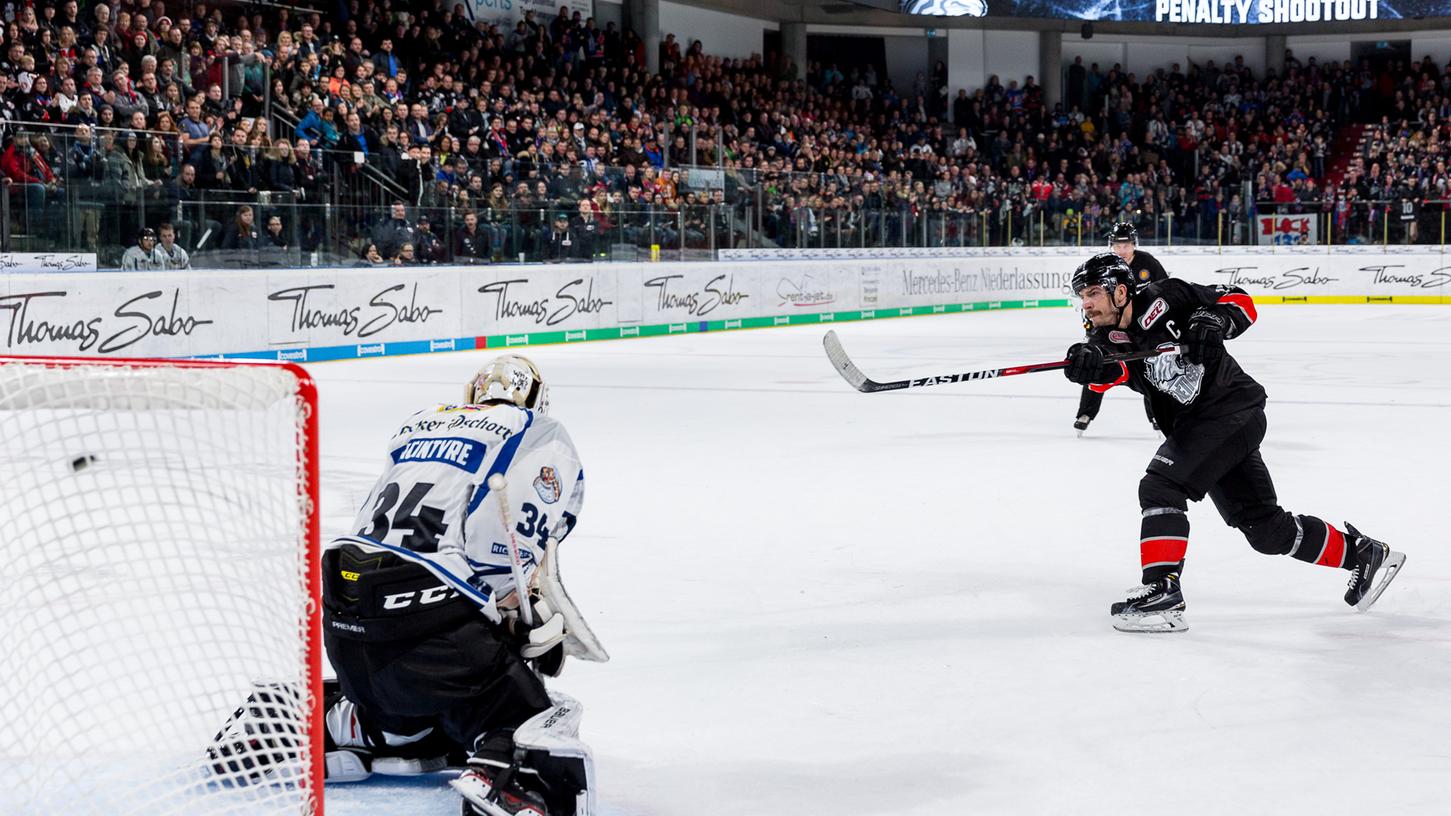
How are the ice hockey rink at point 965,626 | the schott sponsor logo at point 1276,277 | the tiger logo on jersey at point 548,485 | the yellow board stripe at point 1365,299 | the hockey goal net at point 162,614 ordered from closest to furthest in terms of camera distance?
1. the hockey goal net at point 162,614
2. the tiger logo on jersey at point 548,485
3. the ice hockey rink at point 965,626
4. the yellow board stripe at point 1365,299
5. the schott sponsor logo at point 1276,277

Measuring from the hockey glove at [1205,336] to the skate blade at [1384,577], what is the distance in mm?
819

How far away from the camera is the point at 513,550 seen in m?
3.00

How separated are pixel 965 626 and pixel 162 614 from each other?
2.23 meters

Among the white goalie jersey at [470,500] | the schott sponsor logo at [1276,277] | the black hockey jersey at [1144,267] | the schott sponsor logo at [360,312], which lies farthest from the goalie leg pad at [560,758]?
the schott sponsor logo at [1276,277]

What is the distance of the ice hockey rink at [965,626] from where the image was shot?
3.19 m

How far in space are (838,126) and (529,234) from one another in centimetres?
1383

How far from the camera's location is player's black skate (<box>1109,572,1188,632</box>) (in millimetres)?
4402

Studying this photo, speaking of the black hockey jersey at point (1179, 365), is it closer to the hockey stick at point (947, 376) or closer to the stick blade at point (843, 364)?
the hockey stick at point (947, 376)

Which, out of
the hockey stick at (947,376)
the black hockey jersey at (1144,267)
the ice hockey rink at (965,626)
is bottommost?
the ice hockey rink at (965,626)

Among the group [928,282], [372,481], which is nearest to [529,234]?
[928,282]

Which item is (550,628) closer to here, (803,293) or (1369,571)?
(1369,571)

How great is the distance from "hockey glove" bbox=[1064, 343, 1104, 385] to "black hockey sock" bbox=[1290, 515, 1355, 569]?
0.75 m

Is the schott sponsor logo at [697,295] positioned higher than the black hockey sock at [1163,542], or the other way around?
the schott sponsor logo at [697,295]

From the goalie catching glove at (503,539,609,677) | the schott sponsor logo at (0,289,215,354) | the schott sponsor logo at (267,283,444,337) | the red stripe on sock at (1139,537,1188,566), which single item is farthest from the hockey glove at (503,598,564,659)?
the schott sponsor logo at (267,283,444,337)
